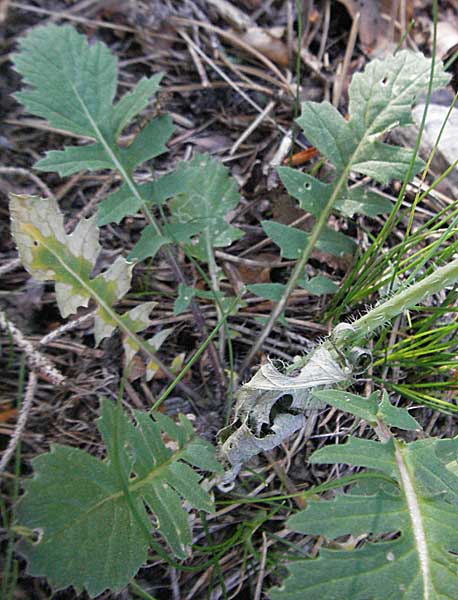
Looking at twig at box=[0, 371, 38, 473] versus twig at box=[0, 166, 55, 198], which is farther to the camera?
twig at box=[0, 166, 55, 198]

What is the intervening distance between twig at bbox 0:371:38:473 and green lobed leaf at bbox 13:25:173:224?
629mm

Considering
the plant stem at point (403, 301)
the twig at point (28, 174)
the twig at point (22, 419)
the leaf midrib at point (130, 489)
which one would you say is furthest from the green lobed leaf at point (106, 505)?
the twig at point (28, 174)

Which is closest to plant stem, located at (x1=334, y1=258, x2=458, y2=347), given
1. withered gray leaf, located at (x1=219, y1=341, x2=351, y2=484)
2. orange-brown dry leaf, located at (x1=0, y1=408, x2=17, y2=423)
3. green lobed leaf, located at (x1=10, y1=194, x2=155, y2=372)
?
withered gray leaf, located at (x1=219, y1=341, x2=351, y2=484)

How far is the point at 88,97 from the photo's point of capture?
1.91 metres

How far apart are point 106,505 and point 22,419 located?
389 millimetres

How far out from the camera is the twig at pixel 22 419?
1491 millimetres

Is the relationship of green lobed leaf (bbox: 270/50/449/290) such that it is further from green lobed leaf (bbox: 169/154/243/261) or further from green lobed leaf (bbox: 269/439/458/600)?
green lobed leaf (bbox: 269/439/458/600)

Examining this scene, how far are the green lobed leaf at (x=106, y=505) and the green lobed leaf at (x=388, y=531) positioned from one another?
12.6 inches

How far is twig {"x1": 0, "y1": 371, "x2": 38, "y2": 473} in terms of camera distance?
4.89 feet

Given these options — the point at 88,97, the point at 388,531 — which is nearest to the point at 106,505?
the point at 388,531

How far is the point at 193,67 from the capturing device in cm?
239

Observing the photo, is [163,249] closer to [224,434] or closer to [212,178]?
[212,178]

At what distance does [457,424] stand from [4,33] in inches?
87.5

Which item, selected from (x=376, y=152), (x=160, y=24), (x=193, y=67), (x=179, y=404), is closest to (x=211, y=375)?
(x=179, y=404)
